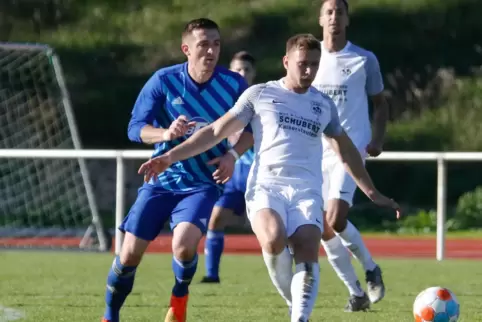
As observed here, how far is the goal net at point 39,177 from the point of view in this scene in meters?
15.5

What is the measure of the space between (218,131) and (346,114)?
215cm

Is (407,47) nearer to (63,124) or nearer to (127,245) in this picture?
(63,124)

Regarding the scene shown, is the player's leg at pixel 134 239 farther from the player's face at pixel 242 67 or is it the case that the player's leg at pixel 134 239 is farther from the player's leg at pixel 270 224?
the player's face at pixel 242 67

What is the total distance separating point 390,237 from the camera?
17.5m

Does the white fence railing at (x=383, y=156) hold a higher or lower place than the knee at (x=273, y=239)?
lower

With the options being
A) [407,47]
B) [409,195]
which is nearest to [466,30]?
[407,47]

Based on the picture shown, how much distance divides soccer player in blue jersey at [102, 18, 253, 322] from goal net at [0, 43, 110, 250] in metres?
7.40

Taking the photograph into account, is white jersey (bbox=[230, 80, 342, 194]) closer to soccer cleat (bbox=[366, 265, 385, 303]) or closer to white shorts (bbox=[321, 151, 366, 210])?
white shorts (bbox=[321, 151, 366, 210])

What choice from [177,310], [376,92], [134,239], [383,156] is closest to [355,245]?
[376,92]

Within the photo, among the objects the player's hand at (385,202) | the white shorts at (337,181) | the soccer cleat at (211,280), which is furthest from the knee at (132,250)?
the soccer cleat at (211,280)

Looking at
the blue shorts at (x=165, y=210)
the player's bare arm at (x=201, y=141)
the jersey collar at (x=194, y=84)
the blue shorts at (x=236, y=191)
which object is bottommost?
the blue shorts at (x=236, y=191)

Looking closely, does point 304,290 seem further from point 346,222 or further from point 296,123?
point 346,222

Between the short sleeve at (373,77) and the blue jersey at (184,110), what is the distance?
1806mm

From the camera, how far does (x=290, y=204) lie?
671cm
